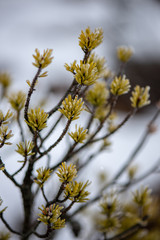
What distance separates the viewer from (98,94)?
54 cm

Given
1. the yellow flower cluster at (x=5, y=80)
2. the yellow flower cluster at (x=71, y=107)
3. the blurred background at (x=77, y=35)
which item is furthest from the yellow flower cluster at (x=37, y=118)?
the blurred background at (x=77, y=35)

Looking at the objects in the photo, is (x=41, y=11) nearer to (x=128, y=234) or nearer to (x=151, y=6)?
(x=151, y=6)

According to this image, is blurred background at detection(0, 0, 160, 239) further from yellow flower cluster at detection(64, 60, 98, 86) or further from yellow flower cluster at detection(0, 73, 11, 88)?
yellow flower cluster at detection(64, 60, 98, 86)

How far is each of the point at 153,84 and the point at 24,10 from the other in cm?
152

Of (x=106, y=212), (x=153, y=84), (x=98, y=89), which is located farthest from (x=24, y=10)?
(x=106, y=212)

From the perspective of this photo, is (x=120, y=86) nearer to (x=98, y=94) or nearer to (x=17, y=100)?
(x=98, y=94)

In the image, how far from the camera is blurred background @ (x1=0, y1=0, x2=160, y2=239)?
185 cm

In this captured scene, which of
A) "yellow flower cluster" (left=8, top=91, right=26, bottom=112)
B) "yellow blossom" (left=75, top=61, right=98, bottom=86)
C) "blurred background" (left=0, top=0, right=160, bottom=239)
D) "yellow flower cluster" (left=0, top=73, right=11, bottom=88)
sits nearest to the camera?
"yellow blossom" (left=75, top=61, right=98, bottom=86)

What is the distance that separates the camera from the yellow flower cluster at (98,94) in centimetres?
54

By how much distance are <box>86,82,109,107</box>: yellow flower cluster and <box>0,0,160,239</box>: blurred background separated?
1127mm

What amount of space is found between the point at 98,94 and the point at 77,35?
71.7 inches

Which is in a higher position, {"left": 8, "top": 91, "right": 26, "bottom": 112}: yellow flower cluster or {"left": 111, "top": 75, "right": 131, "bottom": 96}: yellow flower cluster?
{"left": 8, "top": 91, "right": 26, "bottom": 112}: yellow flower cluster

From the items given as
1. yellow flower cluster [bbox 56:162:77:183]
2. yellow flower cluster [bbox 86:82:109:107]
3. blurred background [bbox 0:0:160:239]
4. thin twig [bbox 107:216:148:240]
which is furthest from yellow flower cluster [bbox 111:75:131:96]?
blurred background [bbox 0:0:160:239]

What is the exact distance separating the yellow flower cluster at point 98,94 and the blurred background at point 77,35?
1.13m
